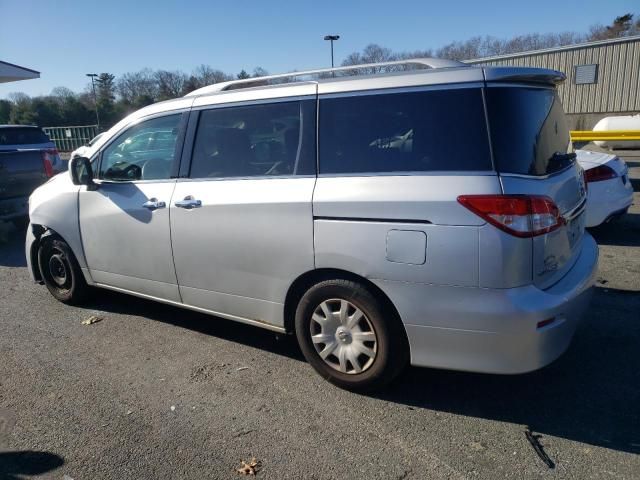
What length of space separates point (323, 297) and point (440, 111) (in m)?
1.35

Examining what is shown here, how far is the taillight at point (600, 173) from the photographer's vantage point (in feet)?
20.9

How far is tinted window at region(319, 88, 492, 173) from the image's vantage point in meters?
2.86

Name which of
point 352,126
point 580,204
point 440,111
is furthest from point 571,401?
point 352,126

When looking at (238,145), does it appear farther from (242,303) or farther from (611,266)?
(611,266)

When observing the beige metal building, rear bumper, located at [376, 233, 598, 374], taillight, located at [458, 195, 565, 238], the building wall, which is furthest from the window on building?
taillight, located at [458, 195, 565, 238]

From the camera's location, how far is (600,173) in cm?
640

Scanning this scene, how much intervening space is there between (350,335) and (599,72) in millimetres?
24813

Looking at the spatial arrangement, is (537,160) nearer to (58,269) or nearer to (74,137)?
(58,269)

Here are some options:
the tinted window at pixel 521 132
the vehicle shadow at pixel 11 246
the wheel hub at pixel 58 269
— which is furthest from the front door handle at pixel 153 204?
the vehicle shadow at pixel 11 246

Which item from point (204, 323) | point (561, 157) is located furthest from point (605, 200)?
point (204, 323)

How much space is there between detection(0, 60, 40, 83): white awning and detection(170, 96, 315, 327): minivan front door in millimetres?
21071

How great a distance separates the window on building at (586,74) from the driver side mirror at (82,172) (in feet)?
80.5

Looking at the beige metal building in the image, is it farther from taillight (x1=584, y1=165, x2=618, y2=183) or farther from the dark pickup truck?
the dark pickup truck

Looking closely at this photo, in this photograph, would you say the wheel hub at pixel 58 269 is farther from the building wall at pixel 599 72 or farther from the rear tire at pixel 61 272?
the building wall at pixel 599 72
